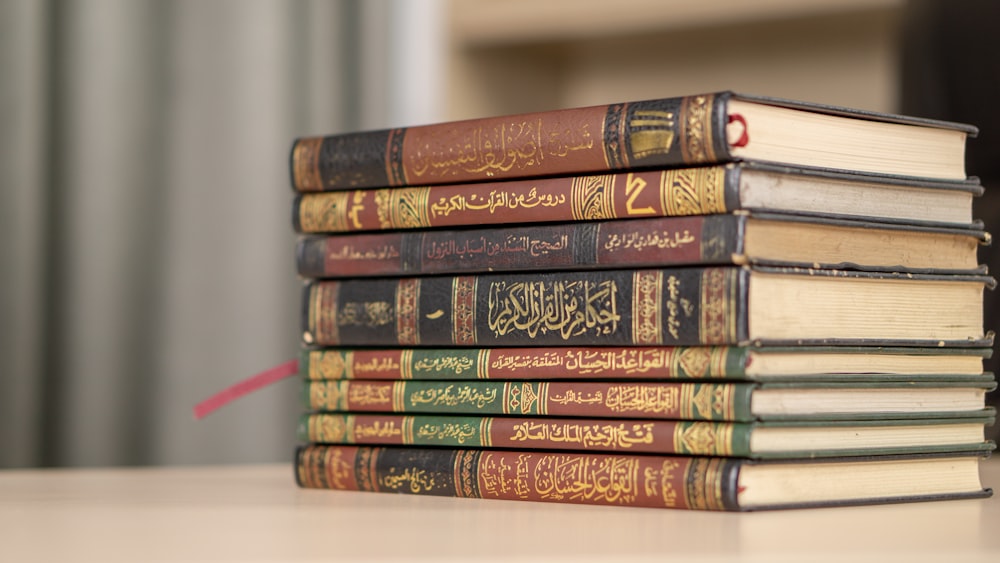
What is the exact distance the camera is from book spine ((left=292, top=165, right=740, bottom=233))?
0.75m

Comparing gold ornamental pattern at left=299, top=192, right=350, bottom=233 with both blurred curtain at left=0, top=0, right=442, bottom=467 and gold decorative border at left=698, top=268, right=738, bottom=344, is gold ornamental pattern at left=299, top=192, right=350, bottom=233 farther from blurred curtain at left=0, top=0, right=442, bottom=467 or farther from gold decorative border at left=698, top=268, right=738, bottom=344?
blurred curtain at left=0, top=0, right=442, bottom=467

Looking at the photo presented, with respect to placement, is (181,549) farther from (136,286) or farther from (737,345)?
(136,286)

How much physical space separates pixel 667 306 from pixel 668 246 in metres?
0.03

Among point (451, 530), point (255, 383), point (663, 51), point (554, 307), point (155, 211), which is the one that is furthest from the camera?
point (663, 51)

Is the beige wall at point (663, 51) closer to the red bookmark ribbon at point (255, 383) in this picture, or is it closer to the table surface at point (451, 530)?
the red bookmark ribbon at point (255, 383)

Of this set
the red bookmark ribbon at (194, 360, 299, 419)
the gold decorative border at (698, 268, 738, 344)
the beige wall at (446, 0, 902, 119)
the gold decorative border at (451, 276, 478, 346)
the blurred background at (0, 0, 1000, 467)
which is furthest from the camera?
the beige wall at (446, 0, 902, 119)

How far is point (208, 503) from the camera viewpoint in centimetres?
87

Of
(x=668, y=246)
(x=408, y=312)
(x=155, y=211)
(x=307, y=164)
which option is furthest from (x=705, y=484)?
(x=155, y=211)

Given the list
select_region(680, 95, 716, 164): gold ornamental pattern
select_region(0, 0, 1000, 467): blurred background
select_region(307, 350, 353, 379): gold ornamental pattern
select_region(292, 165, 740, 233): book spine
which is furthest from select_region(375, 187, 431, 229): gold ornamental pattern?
select_region(0, 0, 1000, 467): blurred background

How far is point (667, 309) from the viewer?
29.9 inches

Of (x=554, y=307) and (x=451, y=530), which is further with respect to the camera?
(x=554, y=307)

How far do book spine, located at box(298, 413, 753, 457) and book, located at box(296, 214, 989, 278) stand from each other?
0.32 feet

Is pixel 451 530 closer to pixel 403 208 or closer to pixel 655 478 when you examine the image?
pixel 655 478

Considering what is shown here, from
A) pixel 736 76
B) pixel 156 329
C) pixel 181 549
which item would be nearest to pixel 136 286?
pixel 156 329
